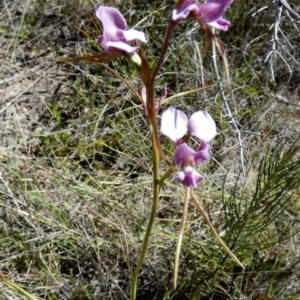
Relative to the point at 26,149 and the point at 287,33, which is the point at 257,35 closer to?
the point at 287,33

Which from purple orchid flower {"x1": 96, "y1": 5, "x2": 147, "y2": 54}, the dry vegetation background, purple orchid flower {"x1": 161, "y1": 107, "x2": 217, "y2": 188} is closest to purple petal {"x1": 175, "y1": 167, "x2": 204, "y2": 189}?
purple orchid flower {"x1": 161, "y1": 107, "x2": 217, "y2": 188}

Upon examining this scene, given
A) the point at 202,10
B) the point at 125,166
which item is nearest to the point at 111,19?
the point at 202,10

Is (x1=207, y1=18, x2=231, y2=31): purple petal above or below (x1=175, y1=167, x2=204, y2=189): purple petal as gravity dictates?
above

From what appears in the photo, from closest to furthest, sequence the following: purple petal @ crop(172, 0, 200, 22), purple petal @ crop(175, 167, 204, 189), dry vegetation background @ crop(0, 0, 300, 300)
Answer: purple petal @ crop(172, 0, 200, 22)
purple petal @ crop(175, 167, 204, 189)
dry vegetation background @ crop(0, 0, 300, 300)

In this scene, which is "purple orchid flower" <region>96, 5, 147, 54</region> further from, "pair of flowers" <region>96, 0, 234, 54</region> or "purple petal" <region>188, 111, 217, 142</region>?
"purple petal" <region>188, 111, 217, 142</region>

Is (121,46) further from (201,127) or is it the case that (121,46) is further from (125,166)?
(125,166)
